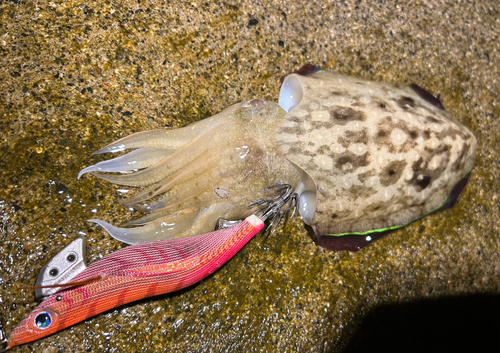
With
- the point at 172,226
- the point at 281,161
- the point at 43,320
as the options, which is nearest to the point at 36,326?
the point at 43,320

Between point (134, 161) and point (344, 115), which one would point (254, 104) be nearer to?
point (344, 115)

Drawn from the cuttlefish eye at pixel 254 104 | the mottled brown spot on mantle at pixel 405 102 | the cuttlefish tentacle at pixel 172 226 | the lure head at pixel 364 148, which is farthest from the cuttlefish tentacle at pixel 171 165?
the mottled brown spot on mantle at pixel 405 102

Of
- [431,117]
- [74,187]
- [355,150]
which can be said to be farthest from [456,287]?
[74,187]

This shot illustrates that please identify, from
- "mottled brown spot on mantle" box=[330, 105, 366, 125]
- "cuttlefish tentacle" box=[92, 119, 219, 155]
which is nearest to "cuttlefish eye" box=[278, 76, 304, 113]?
"mottled brown spot on mantle" box=[330, 105, 366, 125]

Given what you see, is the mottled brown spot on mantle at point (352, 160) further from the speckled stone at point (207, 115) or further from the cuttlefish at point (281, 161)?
the speckled stone at point (207, 115)

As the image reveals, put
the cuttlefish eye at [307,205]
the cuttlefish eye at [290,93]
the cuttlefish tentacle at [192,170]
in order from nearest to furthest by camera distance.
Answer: the cuttlefish tentacle at [192,170], the cuttlefish eye at [307,205], the cuttlefish eye at [290,93]
